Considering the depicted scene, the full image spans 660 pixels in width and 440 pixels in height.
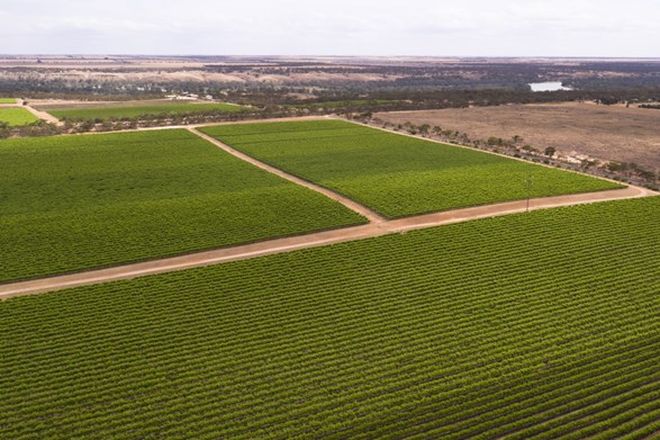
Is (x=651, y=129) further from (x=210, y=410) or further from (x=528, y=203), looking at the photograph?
(x=210, y=410)

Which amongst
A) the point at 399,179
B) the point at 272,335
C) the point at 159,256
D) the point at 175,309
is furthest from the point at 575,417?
the point at 399,179

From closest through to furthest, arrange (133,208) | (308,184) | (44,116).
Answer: (133,208) → (308,184) → (44,116)

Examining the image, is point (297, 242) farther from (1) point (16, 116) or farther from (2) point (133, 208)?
(1) point (16, 116)

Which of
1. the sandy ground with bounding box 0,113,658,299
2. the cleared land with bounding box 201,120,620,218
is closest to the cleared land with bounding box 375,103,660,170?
the cleared land with bounding box 201,120,620,218

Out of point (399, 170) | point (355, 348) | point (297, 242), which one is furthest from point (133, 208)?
point (399, 170)

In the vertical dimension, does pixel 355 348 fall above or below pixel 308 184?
below

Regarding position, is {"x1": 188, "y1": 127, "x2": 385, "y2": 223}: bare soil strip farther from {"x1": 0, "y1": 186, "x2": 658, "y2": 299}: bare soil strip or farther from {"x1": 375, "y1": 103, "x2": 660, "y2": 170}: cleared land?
{"x1": 375, "y1": 103, "x2": 660, "y2": 170}: cleared land
